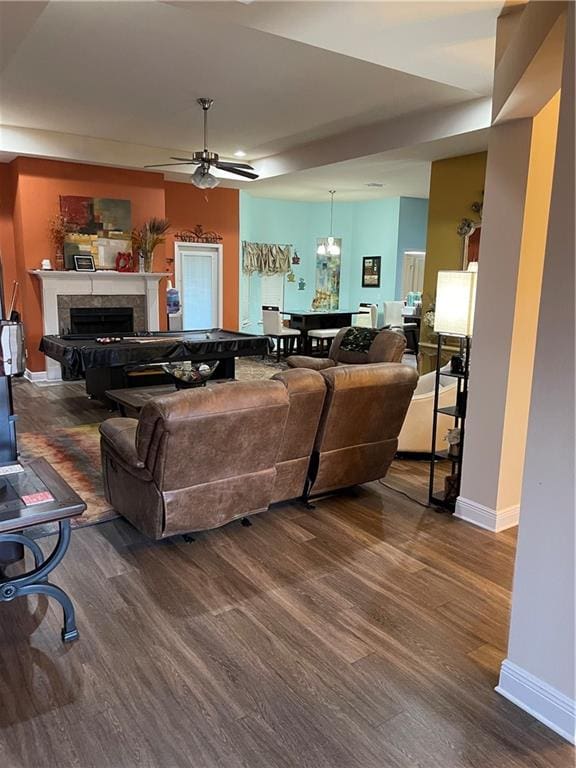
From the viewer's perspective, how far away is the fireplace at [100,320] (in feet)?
25.6

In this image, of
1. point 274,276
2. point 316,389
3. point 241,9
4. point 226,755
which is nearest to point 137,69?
point 241,9

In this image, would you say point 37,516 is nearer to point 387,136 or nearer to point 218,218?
point 387,136

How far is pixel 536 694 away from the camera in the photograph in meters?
2.00

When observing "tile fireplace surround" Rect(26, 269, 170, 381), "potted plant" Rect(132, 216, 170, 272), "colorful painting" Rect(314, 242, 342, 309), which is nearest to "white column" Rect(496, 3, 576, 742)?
"tile fireplace surround" Rect(26, 269, 170, 381)

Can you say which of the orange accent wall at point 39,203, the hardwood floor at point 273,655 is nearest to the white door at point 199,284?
the orange accent wall at point 39,203

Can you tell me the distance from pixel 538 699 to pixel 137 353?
15.2 feet

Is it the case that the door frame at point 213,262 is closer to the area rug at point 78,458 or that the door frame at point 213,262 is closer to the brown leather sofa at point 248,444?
the area rug at point 78,458

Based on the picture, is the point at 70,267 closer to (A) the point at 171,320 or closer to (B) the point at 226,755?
(A) the point at 171,320

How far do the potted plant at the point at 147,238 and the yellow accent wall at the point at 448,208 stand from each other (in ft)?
12.5

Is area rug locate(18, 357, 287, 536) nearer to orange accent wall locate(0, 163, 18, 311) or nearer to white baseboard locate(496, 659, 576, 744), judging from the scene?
white baseboard locate(496, 659, 576, 744)

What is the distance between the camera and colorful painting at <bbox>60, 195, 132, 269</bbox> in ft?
24.9

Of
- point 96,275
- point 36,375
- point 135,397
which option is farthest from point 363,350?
point 36,375

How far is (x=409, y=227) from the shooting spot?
1128cm

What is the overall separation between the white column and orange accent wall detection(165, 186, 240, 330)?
7939mm
